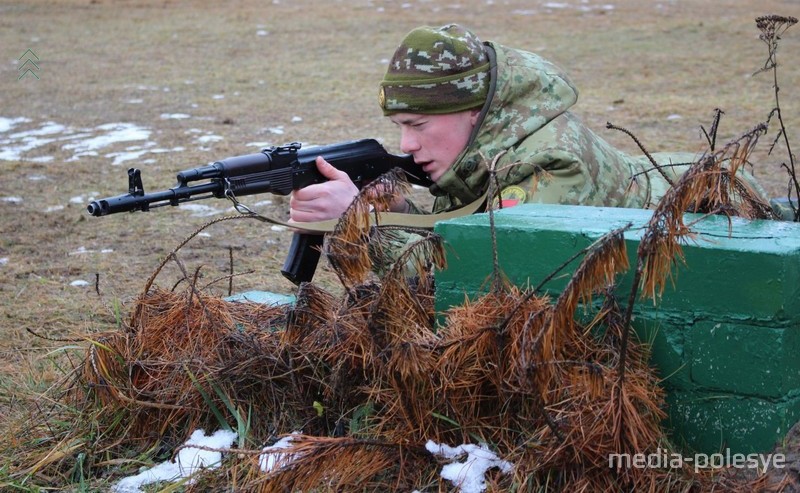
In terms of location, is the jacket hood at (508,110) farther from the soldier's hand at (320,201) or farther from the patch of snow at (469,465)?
the patch of snow at (469,465)

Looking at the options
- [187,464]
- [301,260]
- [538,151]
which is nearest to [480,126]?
[538,151]

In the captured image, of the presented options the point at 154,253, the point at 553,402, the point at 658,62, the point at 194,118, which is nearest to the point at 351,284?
the point at 553,402

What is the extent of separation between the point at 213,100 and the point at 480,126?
7.39 meters

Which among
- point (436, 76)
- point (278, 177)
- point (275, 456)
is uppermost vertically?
point (436, 76)

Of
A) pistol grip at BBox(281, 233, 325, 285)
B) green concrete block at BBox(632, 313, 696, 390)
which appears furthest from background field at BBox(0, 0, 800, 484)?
green concrete block at BBox(632, 313, 696, 390)

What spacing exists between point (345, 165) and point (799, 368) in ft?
6.36

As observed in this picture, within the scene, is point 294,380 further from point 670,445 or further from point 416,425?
point 670,445

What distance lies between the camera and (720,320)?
101 inches

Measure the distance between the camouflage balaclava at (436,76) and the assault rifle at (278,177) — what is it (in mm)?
267

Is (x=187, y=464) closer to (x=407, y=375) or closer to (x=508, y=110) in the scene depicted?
(x=407, y=375)

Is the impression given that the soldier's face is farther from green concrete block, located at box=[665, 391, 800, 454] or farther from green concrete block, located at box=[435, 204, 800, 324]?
green concrete block, located at box=[665, 391, 800, 454]

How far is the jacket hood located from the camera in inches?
144

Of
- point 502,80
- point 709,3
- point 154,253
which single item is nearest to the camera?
point 502,80

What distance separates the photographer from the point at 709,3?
677 inches
